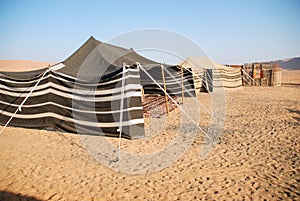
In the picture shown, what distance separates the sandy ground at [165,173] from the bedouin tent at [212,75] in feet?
30.7

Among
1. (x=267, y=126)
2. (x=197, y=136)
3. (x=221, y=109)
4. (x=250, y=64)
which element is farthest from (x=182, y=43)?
(x=250, y=64)

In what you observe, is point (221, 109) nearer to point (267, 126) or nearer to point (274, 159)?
point (267, 126)

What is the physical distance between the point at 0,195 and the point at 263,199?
3.55 meters

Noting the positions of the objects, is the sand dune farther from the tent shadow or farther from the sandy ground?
the tent shadow

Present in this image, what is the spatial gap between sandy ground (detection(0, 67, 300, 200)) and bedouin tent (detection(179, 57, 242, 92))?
369 inches

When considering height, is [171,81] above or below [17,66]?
below

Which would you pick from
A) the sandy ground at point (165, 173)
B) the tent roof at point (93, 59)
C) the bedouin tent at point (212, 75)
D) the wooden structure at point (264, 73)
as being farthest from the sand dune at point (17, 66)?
the sandy ground at point (165, 173)

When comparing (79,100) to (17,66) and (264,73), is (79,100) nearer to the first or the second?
(264,73)

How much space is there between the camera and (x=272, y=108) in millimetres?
8891

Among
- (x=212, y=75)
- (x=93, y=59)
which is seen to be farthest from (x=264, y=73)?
(x=93, y=59)

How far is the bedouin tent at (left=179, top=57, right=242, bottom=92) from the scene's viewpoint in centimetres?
1495

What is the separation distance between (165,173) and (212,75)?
41.4ft

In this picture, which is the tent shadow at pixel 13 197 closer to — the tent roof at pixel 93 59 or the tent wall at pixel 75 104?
the tent wall at pixel 75 104

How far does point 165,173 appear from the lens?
3875mm
